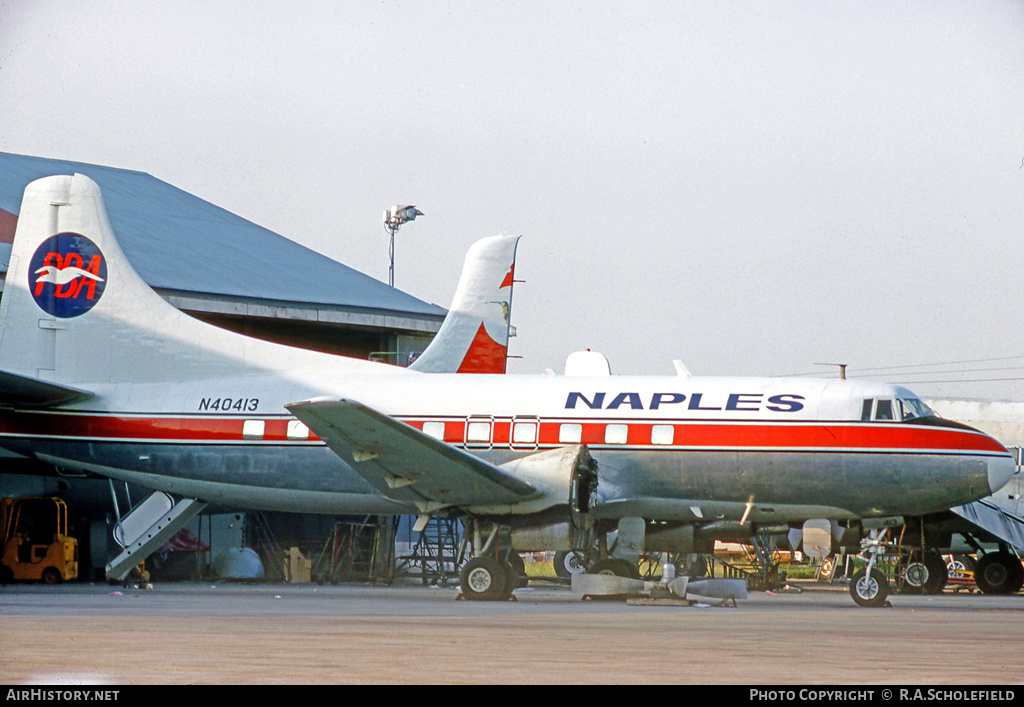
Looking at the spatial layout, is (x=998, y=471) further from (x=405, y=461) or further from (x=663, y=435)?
(x=405, y=461)

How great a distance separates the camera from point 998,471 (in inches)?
703

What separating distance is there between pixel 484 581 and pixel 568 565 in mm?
6934

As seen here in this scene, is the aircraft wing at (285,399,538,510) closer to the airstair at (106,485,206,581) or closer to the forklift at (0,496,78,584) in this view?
the airstair at (106,485,206,581)

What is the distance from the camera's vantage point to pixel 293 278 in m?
32.5

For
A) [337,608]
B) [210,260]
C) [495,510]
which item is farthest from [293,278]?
[337,608]

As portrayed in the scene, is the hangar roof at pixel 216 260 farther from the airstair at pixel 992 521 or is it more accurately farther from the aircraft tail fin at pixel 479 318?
the airstair at pixel 992 521

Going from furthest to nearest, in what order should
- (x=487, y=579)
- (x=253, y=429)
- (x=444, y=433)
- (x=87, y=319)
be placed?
(x=87, y=319)
(x=253, y=429)
(x=444, y=433)
(x=487, y=579)

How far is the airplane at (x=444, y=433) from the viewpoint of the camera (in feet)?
59.0

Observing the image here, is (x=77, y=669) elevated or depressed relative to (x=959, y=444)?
depressed

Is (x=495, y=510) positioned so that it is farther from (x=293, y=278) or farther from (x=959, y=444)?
(x=293, y=278)

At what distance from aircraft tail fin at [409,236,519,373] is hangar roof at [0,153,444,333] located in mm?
5493

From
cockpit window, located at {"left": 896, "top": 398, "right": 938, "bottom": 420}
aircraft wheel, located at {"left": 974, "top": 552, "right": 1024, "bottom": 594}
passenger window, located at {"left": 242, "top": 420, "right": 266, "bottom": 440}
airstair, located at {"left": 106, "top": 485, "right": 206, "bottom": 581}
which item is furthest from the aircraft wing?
aircraft wheel, located at {"left": 974, "top": 552, "right": 1024, "bottom": 594}

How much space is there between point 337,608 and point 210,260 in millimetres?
18643

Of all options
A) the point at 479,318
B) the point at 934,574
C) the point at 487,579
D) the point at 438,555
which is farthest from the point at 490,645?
the point at 438,555
